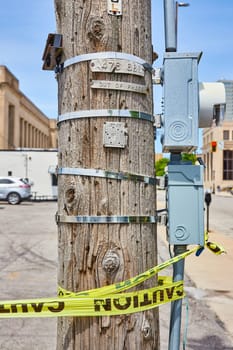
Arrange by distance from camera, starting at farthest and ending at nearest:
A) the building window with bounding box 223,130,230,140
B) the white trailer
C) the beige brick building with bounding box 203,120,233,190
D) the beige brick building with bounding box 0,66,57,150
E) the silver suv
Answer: the building window with bounding box 223,130,230,140 → the beige brick building with bounding box 203,120,233,190 → the beige brick building with bounding box 0,66,57,150 → the white trailer → the silver suv

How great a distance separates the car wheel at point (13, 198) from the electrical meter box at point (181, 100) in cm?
2833

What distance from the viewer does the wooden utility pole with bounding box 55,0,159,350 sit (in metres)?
2.39

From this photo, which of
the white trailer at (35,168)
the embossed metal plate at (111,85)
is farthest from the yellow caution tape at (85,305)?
the white trailer at (35,168)

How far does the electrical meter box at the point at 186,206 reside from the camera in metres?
2.50

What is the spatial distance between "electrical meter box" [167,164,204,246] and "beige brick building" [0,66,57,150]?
54.8 meters

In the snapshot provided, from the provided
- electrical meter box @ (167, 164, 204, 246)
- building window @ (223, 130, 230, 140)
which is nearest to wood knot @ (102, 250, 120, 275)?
electrical meter box @ (167, 164, 204, 246)

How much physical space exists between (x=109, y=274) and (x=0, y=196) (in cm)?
2840

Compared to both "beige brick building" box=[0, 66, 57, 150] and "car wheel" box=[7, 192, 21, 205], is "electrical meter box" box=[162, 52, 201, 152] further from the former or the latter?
"beige brick building" box=[0, 66, 57, 150]

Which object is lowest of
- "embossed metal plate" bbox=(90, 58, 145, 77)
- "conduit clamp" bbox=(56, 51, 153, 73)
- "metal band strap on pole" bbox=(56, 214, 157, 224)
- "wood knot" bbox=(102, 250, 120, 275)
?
"wood knot" bbox=(102, 250, 120, 275)

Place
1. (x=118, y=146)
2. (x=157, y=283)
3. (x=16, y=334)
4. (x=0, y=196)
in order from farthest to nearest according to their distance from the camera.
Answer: (x=0, y=196) → (x=16, y=334) → (x=157, y=283) → (x=118, y=146)

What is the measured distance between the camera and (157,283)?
2594 mm

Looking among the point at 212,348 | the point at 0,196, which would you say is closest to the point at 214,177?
the point at 0,196

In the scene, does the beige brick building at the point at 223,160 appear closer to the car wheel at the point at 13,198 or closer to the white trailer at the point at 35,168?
the white trailer at the point at 35,168

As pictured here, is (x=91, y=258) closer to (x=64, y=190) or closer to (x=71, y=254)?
(x=71, y=254)
